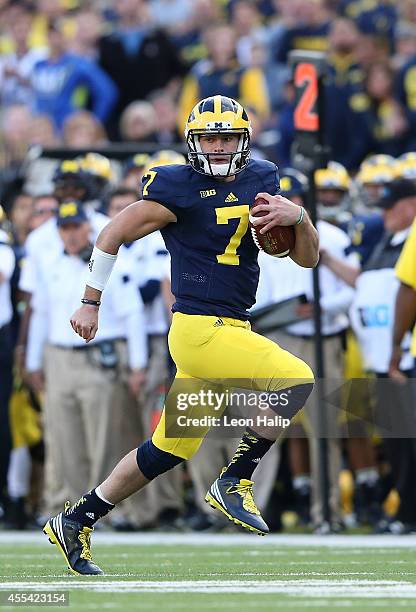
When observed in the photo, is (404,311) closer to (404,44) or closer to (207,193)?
(207,193)

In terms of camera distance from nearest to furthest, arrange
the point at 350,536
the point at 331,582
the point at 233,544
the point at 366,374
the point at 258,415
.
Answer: the point at 331,582 < the point at 258,415 < the point at 233,544 < the point at 350,536 < the point at 366,374

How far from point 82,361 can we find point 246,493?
172 inches

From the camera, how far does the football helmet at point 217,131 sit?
7340 millimetres

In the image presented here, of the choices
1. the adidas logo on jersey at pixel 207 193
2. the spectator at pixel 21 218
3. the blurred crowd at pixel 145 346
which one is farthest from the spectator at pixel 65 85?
the adidas logo on jersey at pixel 207 193

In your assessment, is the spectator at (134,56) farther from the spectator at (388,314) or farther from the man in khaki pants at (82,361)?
the spectator at (388,314)

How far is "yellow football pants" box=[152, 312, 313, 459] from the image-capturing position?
7234 mm

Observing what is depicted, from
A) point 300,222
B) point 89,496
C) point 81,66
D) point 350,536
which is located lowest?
point 350,536

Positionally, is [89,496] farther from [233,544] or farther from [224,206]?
[233,544]

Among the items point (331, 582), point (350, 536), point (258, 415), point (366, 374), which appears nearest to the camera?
point (331, 582)

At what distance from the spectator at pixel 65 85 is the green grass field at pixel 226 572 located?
6265 mm

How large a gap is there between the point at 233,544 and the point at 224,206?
Result: 319 cm

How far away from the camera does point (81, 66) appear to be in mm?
15969

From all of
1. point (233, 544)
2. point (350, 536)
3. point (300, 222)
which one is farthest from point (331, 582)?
point (350, 536)

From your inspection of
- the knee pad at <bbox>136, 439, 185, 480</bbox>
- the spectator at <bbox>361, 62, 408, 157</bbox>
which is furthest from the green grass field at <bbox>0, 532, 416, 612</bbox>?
the spectator at <bbox>361, 62, 408, 157</bbox>
